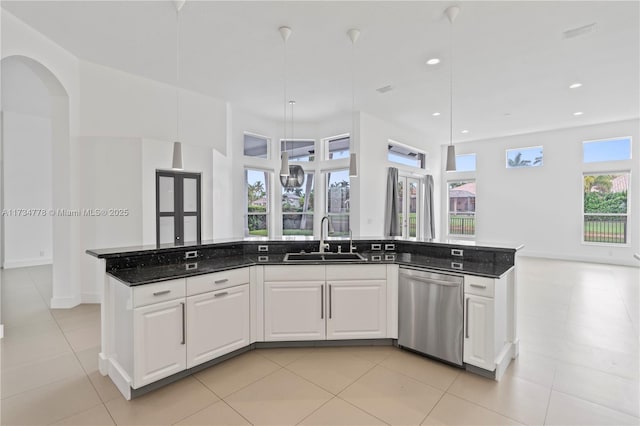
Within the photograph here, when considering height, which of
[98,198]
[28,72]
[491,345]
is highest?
[28,72]

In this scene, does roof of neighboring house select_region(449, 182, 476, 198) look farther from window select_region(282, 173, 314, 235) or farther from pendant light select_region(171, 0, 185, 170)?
pendant light select_region(171, 0, 185, 170)

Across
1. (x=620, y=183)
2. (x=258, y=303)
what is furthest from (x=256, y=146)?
(x=620, y=183)

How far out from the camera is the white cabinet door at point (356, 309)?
286cm

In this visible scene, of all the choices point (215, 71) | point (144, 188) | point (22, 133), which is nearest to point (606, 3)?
point (215, 71)

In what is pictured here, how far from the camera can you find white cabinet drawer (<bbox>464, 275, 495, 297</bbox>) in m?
2.35

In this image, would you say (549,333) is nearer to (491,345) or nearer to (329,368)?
(491,345)

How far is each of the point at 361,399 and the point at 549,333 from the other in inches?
98.2

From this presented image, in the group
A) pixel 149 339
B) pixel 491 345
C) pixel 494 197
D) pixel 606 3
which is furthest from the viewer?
pixel 494 197

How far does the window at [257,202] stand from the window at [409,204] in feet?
10.3

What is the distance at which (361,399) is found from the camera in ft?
7.02

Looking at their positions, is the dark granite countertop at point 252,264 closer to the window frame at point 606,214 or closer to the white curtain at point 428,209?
the white curtain at point 428,209

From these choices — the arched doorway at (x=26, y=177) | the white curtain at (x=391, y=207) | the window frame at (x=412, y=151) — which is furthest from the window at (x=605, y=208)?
the arched doorway at (x=26, y=177)

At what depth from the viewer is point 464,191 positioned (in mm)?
9102

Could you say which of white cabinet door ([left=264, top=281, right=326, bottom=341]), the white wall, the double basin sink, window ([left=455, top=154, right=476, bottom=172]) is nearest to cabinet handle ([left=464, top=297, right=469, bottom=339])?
the double basin sink
